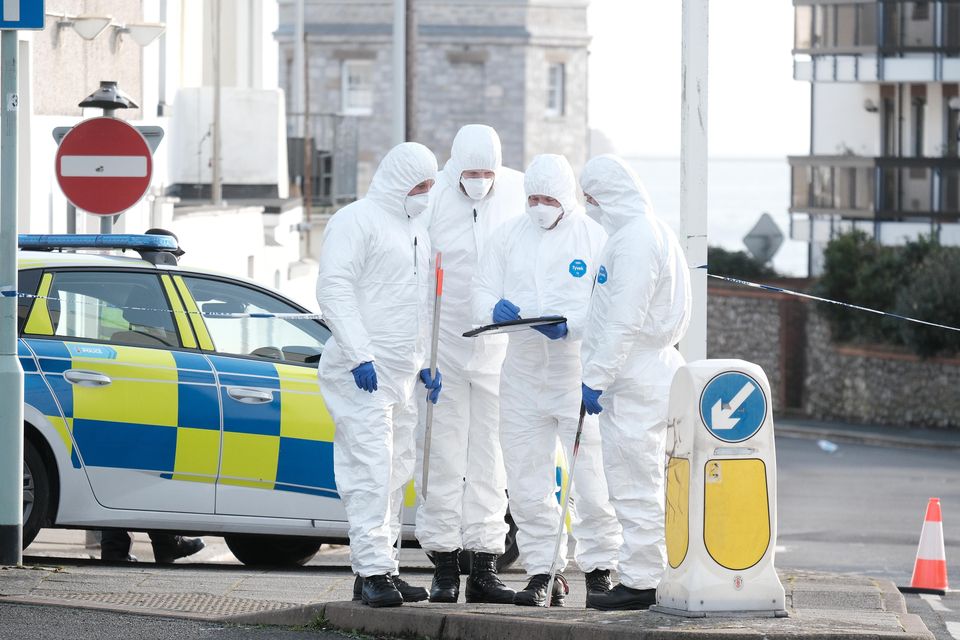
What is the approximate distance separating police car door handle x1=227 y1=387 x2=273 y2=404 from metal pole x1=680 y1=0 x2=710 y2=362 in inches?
91.7

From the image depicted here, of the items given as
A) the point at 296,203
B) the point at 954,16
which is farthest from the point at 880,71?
the point at 296,203

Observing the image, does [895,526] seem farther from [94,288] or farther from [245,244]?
[94,288]

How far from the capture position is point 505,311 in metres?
7.37

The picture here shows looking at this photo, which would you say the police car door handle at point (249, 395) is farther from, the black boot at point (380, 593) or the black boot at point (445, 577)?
the black boot at point (380, 593)

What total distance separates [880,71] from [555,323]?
115 feet

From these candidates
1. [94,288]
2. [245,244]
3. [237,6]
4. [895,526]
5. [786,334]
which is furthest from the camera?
[786,334]

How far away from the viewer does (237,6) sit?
2492cm

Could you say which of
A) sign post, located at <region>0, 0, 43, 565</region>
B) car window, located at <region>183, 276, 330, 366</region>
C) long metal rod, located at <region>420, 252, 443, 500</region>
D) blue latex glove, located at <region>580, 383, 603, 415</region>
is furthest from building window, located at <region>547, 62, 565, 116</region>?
blue latex glove, located at <region>580, 383, 603, 415</region>

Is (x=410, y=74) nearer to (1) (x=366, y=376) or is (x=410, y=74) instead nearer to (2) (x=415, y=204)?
(2) (x=415, y=204)

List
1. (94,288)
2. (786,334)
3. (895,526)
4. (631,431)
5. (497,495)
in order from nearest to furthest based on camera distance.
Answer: (631,431)
(497,495)
(94,288)
(895,526)
(786,334)

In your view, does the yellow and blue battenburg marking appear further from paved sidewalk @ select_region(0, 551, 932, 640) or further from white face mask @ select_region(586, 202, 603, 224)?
white face mask @ select_region(586, 202, 603, 224)

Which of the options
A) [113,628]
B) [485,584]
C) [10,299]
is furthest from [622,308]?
[10,299]

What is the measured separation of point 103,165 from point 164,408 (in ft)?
10.6

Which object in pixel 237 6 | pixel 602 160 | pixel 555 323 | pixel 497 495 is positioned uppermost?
pixel 237 6
